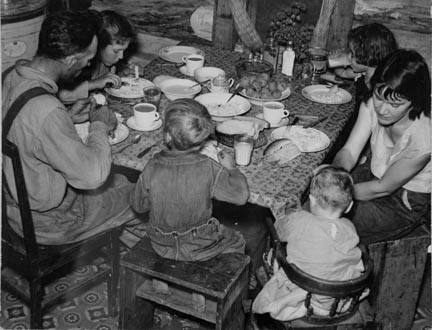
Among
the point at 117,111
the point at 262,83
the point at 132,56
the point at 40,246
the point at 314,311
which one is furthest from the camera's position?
the point at 132,56

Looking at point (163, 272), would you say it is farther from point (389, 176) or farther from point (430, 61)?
point (430, 61)

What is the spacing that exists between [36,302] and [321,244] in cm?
162

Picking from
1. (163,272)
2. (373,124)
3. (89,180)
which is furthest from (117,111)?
(373,124)

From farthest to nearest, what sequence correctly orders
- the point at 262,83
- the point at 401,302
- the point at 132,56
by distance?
the point at 132,56 → the point at 262,83 → the point at 401,302

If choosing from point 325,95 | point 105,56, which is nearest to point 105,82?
point 105,56

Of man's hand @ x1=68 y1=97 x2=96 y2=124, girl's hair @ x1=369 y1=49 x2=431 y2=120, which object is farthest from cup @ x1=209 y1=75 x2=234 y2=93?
girl's hair @ x1=369 y1=49 x2=431 y2=120

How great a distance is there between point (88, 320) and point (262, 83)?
201 cm

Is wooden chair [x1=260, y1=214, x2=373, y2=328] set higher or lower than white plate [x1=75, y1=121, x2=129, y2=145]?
lower

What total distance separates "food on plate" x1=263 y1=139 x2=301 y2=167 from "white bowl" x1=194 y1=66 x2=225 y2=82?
1.08 meters

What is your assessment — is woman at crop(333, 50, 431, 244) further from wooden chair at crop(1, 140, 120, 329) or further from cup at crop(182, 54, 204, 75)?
wooden chair at crop(1, 140, 120, 329)

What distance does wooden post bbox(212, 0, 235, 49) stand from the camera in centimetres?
619

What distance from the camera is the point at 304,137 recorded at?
3.83 metres

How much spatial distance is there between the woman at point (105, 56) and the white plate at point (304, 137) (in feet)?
4.12

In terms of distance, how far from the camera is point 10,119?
122 inches
